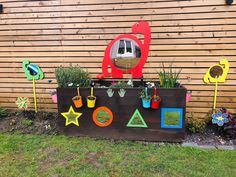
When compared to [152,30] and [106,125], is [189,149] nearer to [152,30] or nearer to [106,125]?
[106,125]

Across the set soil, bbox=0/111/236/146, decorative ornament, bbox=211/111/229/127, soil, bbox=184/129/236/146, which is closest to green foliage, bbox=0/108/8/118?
soil, bbox=0/111/236/146

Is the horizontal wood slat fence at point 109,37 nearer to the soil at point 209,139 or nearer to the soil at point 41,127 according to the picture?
the soil at point 41,127

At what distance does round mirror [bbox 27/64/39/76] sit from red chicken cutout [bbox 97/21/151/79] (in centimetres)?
130

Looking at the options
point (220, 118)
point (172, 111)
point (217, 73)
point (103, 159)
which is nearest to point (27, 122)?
point (103, 159)

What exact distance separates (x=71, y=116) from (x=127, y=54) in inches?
61.6

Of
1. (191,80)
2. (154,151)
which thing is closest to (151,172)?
(154,151)

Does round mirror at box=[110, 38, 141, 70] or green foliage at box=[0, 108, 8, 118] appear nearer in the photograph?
round mirror at box=[110, 38, 141, 70]

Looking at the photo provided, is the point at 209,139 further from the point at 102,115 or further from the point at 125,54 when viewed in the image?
the point at 125,54

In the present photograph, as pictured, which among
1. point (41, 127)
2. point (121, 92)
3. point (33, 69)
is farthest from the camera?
point (33, 69)

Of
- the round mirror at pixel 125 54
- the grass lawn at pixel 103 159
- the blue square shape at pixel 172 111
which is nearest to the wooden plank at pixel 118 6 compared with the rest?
the round mirror at pixel 125 54

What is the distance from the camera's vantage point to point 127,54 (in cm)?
404

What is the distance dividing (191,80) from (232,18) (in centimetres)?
125

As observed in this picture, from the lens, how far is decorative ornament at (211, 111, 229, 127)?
138 inches

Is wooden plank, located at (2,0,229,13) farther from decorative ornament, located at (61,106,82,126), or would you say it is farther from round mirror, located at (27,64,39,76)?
decorative ornament, located at (61,106,82,126)
